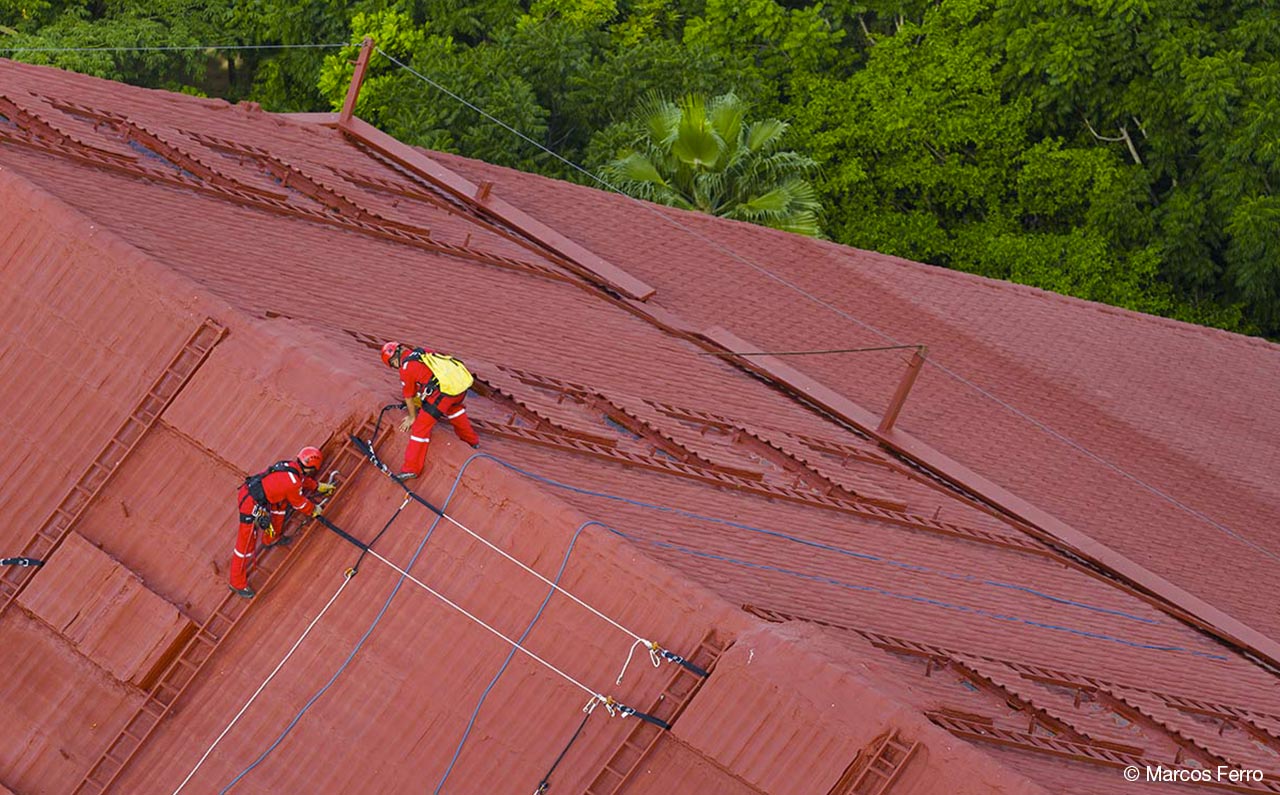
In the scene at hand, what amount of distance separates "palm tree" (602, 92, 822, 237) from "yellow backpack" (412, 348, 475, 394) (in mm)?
17467

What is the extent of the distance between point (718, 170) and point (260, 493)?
1898cm

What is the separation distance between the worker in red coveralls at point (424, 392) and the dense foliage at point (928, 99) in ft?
63.6

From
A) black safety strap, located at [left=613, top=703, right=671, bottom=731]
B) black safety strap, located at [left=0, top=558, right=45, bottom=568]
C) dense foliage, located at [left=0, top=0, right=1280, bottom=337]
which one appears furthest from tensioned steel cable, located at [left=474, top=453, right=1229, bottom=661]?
dense foliage, located at [left=0, top=0, right=1280, bottom=337]

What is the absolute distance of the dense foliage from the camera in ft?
120

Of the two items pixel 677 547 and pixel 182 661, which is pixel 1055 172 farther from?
pixel 182 661

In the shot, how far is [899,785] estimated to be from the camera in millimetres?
13523

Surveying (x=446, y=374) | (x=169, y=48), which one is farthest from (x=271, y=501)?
(x=169, y=48)

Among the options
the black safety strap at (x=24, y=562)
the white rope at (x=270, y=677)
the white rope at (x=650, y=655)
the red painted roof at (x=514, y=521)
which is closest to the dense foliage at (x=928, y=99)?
the red painted roof at (x=514, y=521)

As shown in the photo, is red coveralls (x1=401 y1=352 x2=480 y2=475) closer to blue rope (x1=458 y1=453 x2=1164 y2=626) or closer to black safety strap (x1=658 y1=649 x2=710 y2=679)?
blue rope (x1=458 y1=453 x2=1164 y2=626)

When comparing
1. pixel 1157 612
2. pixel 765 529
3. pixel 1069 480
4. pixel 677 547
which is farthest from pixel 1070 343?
pixel 677 547

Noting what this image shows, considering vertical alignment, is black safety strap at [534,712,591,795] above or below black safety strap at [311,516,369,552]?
below

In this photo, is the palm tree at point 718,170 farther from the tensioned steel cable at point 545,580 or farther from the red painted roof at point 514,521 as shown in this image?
the tensioned steel cable at point 545,580

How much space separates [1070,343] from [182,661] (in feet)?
56.2

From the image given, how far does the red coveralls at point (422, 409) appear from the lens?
50.2 ft
